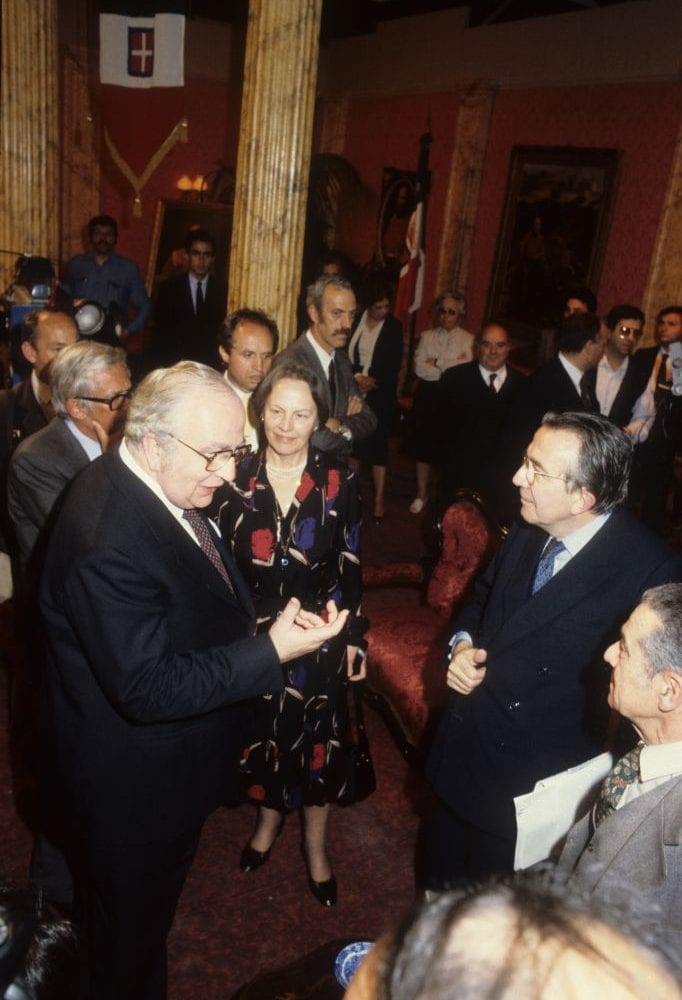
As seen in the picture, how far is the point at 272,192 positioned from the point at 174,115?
8.82m

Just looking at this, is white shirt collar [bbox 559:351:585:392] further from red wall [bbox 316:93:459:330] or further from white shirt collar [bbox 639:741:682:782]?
red wall [bbox 316:93:459:330]

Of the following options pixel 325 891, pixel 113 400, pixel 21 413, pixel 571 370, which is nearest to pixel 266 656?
pixel 113 400

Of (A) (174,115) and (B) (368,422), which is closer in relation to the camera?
(B) (368,422)

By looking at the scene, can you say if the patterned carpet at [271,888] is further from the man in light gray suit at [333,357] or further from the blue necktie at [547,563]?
the man in light gray suit at [333,357]

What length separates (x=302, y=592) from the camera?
2580mm

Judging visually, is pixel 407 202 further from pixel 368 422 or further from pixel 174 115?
pixel 368 422

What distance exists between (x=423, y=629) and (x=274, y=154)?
9.53ft

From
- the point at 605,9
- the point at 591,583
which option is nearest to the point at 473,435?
the point at 591,583

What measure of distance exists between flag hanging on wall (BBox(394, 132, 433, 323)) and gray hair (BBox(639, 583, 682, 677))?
7.15 metres

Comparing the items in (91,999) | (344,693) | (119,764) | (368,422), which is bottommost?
(91,999)

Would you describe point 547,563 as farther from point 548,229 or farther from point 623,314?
point 548,229

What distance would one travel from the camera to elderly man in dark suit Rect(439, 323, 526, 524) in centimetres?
526

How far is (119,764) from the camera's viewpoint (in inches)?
70.1

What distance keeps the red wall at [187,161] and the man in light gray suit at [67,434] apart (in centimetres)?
1020
